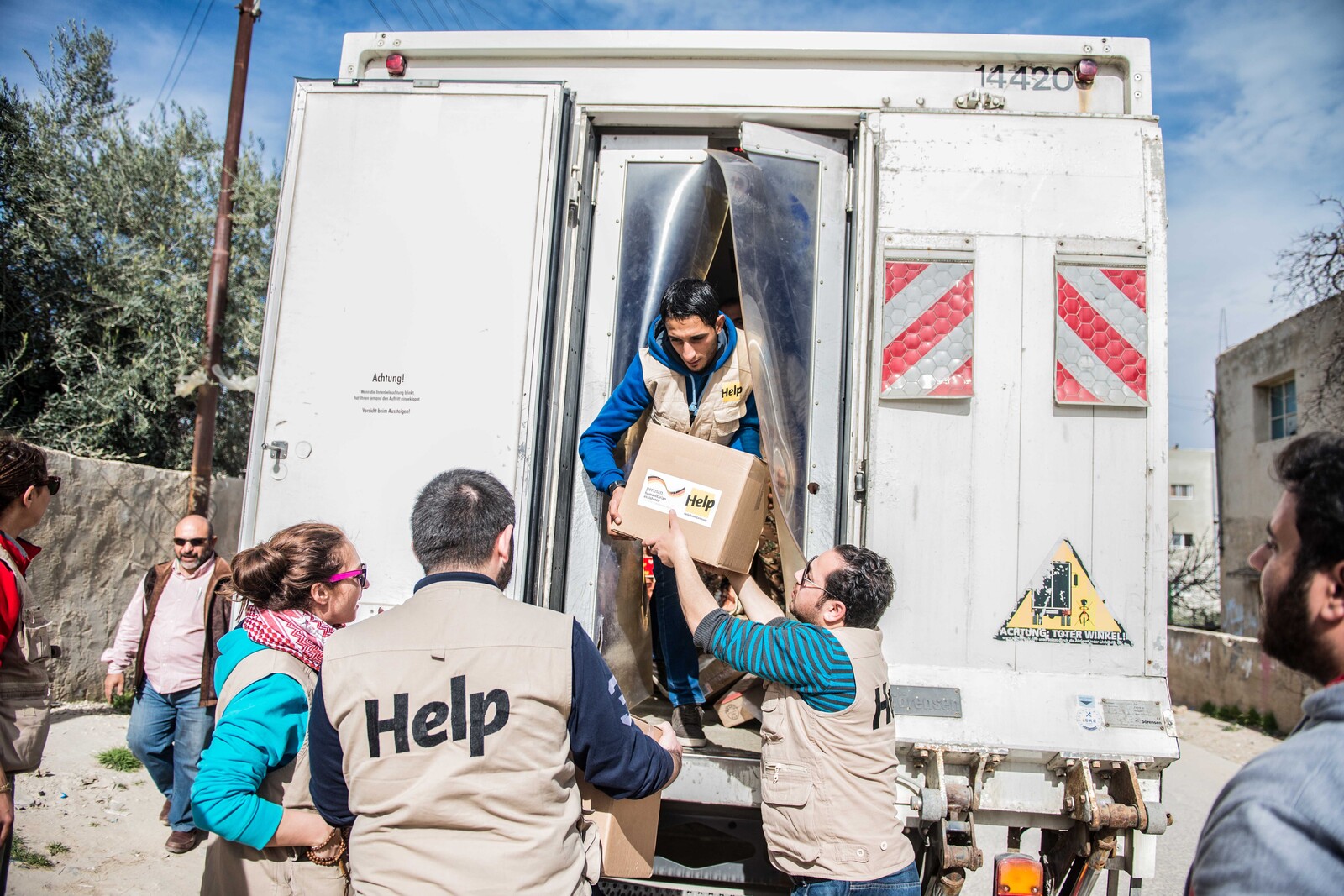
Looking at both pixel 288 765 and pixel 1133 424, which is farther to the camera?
pixel 1133 424

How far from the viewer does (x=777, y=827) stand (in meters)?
2.40

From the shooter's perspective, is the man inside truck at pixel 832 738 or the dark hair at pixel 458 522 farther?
the man inside truck at pixel 832 738

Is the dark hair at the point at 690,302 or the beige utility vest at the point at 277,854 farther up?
the dark hair at the point at 690,302

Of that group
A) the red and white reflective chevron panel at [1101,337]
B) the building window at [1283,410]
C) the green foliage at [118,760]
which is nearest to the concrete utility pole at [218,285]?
the green foliage at [118,760]

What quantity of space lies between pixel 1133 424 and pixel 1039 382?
314 mm

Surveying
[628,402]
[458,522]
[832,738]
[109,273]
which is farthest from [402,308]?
[109,273]

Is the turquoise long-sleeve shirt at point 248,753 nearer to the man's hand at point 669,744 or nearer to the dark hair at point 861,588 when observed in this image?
the man's hand at point 669,744

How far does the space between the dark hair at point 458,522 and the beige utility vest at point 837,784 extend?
101 centimetres

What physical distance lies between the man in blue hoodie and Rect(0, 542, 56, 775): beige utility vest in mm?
1670

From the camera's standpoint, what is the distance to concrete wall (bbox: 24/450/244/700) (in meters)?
6.34

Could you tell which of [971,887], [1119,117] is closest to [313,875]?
[1119,117]

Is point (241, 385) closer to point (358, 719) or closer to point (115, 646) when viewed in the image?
point (115, 646)

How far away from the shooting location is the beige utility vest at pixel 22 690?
2398 millimetres

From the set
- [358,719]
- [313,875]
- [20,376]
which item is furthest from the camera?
[20,376]
